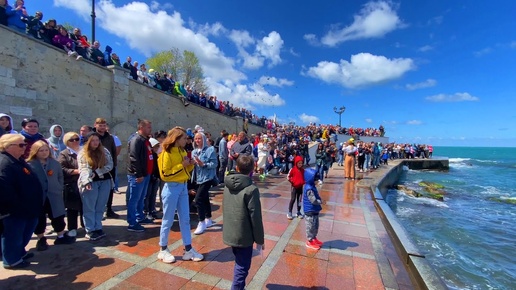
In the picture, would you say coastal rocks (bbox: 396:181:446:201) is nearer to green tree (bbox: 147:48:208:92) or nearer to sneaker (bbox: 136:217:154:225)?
sneaker (bbox: 136:217:154:225)

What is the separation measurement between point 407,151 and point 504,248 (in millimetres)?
27674

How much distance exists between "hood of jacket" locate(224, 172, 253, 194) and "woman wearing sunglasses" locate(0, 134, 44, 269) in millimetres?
2422

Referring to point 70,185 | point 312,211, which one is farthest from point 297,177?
point 70,185

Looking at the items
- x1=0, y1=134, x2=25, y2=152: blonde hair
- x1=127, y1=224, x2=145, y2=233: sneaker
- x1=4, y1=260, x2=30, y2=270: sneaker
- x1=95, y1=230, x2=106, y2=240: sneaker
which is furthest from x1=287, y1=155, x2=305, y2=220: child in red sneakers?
x1=0, y1=134, x2=25, y2=152: blonde hair

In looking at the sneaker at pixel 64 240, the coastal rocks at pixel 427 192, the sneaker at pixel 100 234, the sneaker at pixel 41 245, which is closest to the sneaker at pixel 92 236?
the sneaker at pixel 100 234

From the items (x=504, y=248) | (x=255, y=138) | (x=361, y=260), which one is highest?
(x=255, y=138)

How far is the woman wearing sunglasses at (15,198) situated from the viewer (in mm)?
2771

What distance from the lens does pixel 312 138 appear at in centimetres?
2580

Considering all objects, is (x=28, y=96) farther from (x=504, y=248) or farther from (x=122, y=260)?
(x=504, y=248)

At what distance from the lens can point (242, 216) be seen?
254 cm

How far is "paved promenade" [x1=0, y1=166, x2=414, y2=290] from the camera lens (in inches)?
112

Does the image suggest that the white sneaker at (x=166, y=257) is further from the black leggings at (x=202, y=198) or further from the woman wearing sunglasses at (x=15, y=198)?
the woman wearing sunglasses at (x=15, y=198)

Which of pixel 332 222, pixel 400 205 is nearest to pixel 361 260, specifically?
pixel 332 222

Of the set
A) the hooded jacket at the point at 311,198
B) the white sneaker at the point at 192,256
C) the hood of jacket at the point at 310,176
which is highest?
the hood of jacket at the point at 310,176
